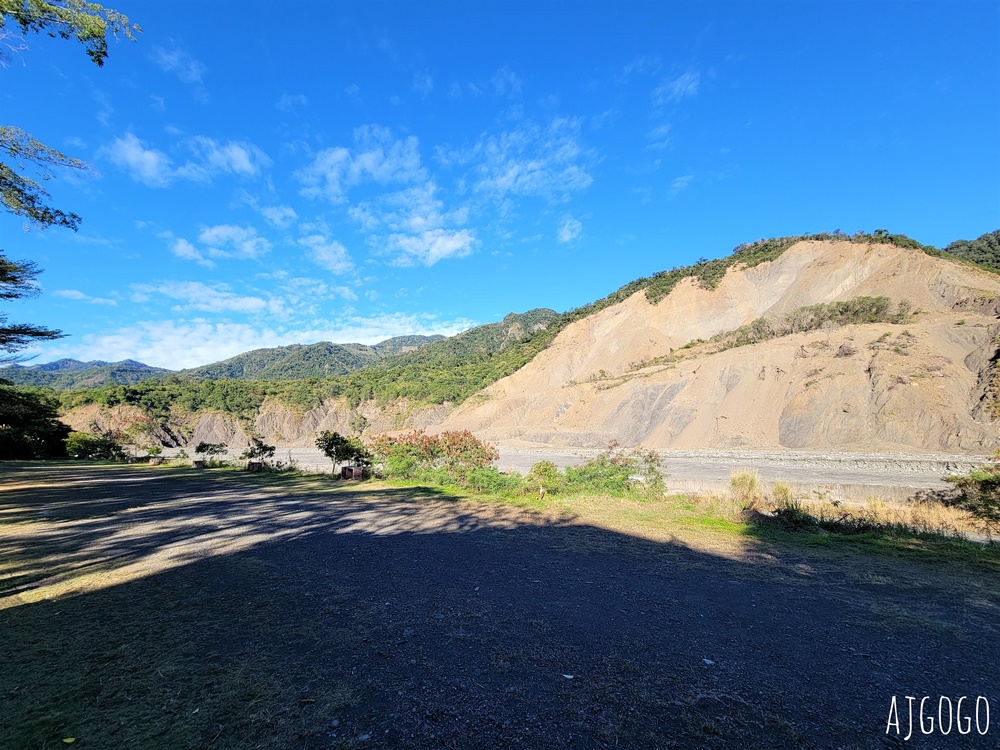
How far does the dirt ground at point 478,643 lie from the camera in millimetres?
2605

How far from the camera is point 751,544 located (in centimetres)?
721

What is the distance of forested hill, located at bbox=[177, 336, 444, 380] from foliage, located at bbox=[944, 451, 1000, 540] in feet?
432

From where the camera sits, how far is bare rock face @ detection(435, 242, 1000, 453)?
24.4 meters

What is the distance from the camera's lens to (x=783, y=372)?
1253 inches

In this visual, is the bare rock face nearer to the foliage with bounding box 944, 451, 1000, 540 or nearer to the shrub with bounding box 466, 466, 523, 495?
the foliage with bounding box 944, 451, 1000, 540

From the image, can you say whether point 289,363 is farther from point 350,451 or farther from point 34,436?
point 350,451

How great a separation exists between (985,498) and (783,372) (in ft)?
85.3

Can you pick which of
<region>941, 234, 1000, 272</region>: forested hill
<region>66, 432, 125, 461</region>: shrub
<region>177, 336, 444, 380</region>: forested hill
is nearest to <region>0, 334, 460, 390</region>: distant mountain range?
<region>177, 336, 444, 380</region>: forested hill

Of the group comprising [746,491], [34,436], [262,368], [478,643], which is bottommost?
[746,491]

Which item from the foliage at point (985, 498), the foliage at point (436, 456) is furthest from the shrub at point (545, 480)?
the foliage at point (985, 498)

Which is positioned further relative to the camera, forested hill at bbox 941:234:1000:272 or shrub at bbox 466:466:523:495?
forested hill at bbox 941:234:1000:272

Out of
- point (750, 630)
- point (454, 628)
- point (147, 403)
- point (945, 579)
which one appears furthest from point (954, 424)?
point (147, 403)

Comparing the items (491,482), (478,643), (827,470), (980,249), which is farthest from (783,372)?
(980,249)

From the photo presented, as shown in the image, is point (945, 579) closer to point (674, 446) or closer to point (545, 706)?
point (545, 706)
